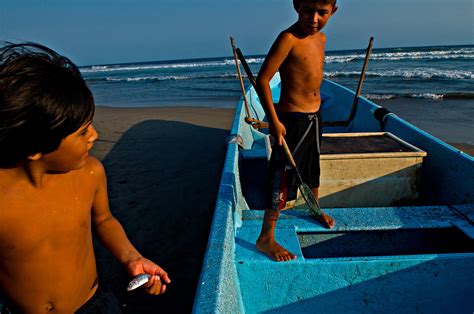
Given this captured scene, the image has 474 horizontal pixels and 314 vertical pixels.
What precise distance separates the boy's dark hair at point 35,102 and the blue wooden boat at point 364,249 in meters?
0.80

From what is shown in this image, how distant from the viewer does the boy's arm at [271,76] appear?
2045mm

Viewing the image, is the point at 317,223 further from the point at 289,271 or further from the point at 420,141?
the point at 420,141

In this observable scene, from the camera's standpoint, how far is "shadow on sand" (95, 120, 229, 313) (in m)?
2.77

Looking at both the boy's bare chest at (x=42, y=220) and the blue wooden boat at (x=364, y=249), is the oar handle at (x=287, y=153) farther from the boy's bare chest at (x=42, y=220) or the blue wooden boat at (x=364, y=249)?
the boy's bare chest at (x=42, y=220)

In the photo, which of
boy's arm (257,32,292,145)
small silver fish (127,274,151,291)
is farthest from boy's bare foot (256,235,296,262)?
small silver fish (127,274,151,291)

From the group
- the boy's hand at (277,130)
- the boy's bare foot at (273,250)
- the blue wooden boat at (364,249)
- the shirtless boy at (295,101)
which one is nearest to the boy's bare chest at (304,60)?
the shirtless boy at (295,101)

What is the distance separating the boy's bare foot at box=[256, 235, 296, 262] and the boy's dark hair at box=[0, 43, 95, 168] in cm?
122

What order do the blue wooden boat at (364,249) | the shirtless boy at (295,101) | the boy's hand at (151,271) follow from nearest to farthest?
1. the boy's hand at (151,271)
2. the blue wooden boat at (364,249)
3. the shirtless boy at (295,101)

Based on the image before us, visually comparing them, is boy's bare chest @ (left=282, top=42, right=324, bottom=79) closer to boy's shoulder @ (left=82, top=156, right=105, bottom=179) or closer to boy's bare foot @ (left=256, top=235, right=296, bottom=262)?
boy's bare foot @ (left=256, top=235, right=296, bottom=262)

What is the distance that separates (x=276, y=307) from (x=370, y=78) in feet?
51.0

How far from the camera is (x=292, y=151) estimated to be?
233cm

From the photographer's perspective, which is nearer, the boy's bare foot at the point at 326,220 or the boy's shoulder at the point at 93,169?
the boy's shoulder at the point at 93,169

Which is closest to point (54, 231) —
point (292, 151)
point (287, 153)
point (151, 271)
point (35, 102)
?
point (151, 271)

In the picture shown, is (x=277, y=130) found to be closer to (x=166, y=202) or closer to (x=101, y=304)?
(x=101, y=304)
